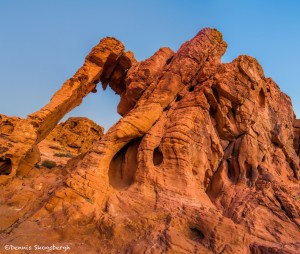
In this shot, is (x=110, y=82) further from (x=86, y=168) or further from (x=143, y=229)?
(x=143, y=229)

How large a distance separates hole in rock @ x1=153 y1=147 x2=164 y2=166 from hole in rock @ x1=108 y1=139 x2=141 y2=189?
0.97m

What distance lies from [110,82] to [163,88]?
830 cm

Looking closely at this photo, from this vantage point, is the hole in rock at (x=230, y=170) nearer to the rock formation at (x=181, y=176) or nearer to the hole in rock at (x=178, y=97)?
the rock formation at (x=181, y=176)

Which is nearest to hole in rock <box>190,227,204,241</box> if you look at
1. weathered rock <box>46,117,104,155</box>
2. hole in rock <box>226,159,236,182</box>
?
hole in rock <box>226,159,236,182</box>

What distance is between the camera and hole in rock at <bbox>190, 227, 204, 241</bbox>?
287 inches

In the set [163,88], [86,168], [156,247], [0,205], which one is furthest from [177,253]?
[163,88]

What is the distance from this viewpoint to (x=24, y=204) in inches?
355

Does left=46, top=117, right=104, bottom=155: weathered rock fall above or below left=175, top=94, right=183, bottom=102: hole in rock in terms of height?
above

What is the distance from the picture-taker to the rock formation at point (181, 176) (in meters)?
7.15

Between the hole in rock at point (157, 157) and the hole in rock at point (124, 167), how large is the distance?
969 millimetres

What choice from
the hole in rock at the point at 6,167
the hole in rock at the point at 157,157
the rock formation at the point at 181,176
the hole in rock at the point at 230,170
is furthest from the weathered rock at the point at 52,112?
the hole in rock at the point at 230,170

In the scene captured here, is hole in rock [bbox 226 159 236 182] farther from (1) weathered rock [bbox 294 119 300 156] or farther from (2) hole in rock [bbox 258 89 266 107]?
(1) weathered rock [bbox 294 119 300 156]
